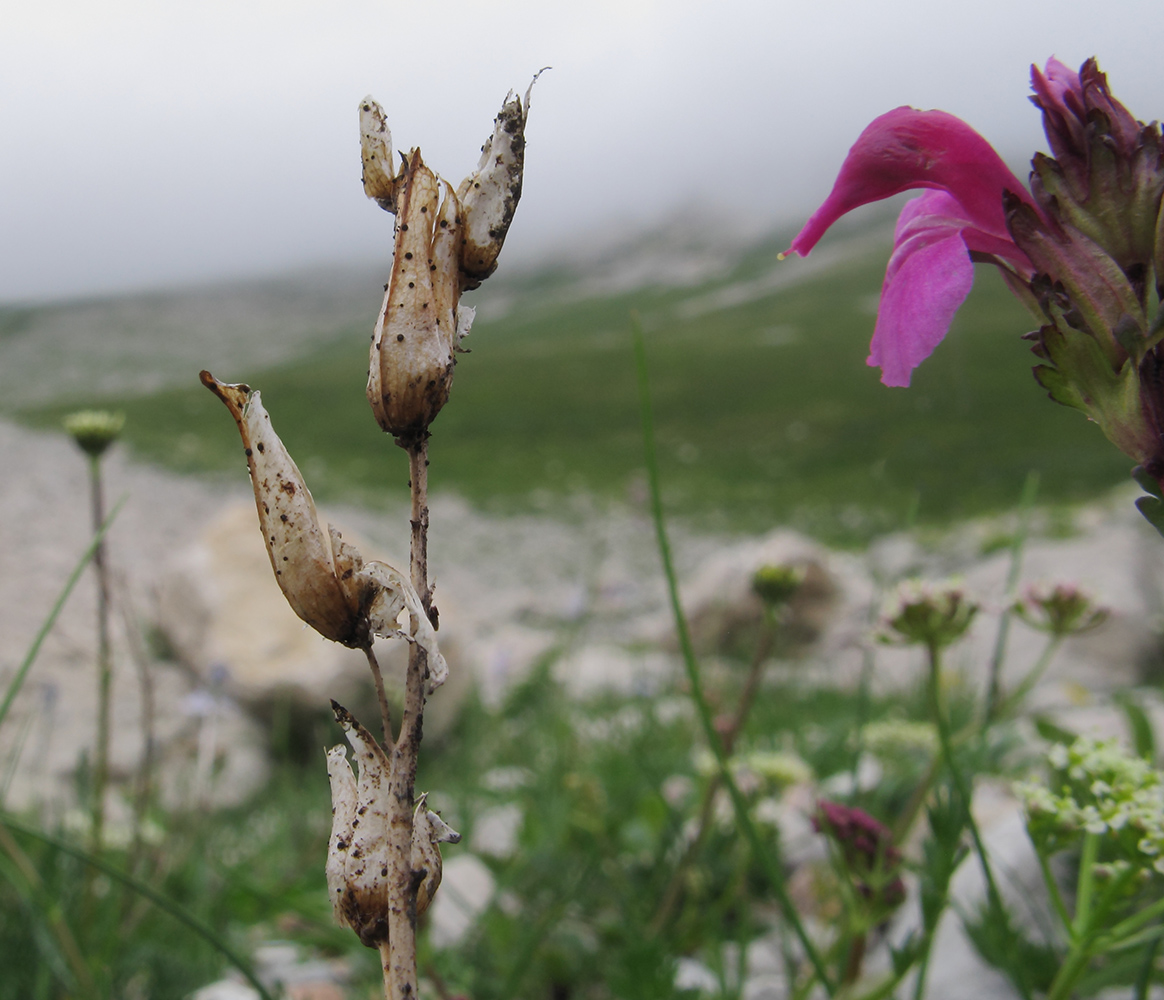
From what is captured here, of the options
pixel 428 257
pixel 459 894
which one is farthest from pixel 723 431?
pixel 428 257

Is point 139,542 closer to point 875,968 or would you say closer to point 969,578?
point 969,578

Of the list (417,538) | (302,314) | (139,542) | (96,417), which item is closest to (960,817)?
(417,538)

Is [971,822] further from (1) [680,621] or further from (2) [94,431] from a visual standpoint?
(2) [94,431]

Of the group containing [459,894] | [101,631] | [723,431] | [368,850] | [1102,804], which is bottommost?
[459,894]

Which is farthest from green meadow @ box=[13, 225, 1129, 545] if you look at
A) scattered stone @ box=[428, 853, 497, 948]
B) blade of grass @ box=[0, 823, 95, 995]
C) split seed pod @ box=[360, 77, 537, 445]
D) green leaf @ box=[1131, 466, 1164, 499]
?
blade of grass @ box=[0, 823, 95, 995]

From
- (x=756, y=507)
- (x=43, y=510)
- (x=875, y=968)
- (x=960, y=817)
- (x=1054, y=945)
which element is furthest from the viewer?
(x=756, y=507)

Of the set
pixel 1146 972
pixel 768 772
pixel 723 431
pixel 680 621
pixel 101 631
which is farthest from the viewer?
pixel 723 431
